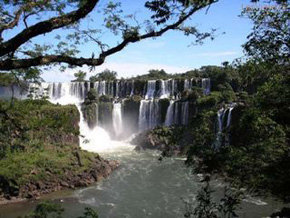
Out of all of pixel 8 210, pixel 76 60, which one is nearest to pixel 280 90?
pixel 76 60

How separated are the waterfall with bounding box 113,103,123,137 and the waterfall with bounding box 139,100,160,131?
2720 mm

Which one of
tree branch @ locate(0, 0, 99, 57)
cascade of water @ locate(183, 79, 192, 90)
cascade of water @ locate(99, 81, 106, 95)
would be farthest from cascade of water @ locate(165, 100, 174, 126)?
tree branch @ locate(0, 0, 99, 57)

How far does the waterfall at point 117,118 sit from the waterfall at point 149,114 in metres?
2.72

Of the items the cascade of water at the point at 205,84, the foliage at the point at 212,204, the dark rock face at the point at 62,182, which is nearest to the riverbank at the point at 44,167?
the dark rock face at the point at 62,182

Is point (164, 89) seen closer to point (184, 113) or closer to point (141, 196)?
point (184, 113)

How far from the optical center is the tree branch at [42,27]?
166 inches

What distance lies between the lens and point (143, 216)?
60.8ft

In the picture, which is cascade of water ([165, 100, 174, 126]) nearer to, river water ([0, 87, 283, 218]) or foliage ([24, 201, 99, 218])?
river water ([0, 87, 283, 218])

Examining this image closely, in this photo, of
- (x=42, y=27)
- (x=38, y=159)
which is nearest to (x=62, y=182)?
(x=38, y=159)

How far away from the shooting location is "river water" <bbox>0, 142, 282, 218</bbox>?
19031 millimetres

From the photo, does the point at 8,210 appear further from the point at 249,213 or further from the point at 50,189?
the point at 249,213

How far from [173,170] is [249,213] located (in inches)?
401

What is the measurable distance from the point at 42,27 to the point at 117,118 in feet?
129

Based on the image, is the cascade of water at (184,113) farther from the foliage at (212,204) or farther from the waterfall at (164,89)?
the foliage at (212,204)
